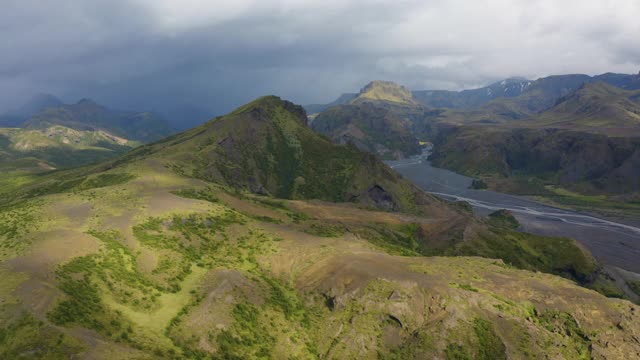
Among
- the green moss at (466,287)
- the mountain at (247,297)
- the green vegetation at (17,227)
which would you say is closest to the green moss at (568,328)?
the mountain at (247,297)

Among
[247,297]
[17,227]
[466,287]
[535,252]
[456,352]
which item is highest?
[17,227]

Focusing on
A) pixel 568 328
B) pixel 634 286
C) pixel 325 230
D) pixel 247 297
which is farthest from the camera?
pixel 634 286

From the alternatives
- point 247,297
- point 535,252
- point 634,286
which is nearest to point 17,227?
point 247,297

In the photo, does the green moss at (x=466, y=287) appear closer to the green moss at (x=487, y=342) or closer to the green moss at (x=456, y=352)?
the green moss at (x=487, y=342)

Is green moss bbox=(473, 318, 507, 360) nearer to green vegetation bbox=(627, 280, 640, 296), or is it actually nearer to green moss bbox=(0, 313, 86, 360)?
green moss bbox=(0, 313, 86, 360)

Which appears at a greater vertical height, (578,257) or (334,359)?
(334,359)

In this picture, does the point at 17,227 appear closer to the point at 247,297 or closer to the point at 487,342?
the point at 247,297

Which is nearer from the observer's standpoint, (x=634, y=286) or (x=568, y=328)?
(x=568, y=328)

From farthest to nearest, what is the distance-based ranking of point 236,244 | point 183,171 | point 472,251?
point 183,171 → point 472,251 → point 236,244

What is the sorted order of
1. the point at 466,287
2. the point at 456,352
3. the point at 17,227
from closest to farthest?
the point at 456,352 → the point at 466,287 → the point at 17,227

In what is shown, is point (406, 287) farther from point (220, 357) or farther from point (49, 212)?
point (49, 212)

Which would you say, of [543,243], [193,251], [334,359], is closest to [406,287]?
[334,359]
